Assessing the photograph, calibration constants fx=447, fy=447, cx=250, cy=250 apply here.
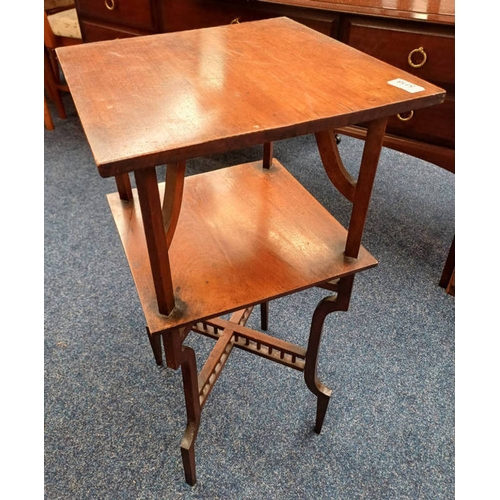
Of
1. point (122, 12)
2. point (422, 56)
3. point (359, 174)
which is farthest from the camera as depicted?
point (122, 12)

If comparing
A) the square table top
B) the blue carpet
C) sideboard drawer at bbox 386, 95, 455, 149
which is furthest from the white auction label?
the blue carpet

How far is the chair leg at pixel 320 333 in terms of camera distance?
90cm

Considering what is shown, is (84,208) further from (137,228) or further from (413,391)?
(413,391)

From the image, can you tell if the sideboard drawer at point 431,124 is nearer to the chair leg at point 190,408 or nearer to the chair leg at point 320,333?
the chair leg at point 320,333

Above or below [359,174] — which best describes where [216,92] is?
above

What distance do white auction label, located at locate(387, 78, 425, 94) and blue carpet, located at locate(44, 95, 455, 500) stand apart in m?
0.88

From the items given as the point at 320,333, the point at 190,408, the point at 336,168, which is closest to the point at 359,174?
the point at 336,168

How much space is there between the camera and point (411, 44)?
1241mm

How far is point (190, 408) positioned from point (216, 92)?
25.8 inches

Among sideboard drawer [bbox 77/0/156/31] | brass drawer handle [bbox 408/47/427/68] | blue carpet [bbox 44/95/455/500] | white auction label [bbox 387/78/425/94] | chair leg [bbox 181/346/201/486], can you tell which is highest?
white auction label [bbox 387/78/425/94]

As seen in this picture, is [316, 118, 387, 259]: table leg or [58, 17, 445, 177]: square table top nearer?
[58, 17, 445, 177]: square table top

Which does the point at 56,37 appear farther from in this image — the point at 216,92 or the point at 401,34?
the point at 216,92

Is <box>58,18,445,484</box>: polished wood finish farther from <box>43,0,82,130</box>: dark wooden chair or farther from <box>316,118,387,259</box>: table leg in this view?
<box>43,0,82,130</box>: dark wooden chair

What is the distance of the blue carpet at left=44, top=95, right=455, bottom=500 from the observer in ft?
3.57
